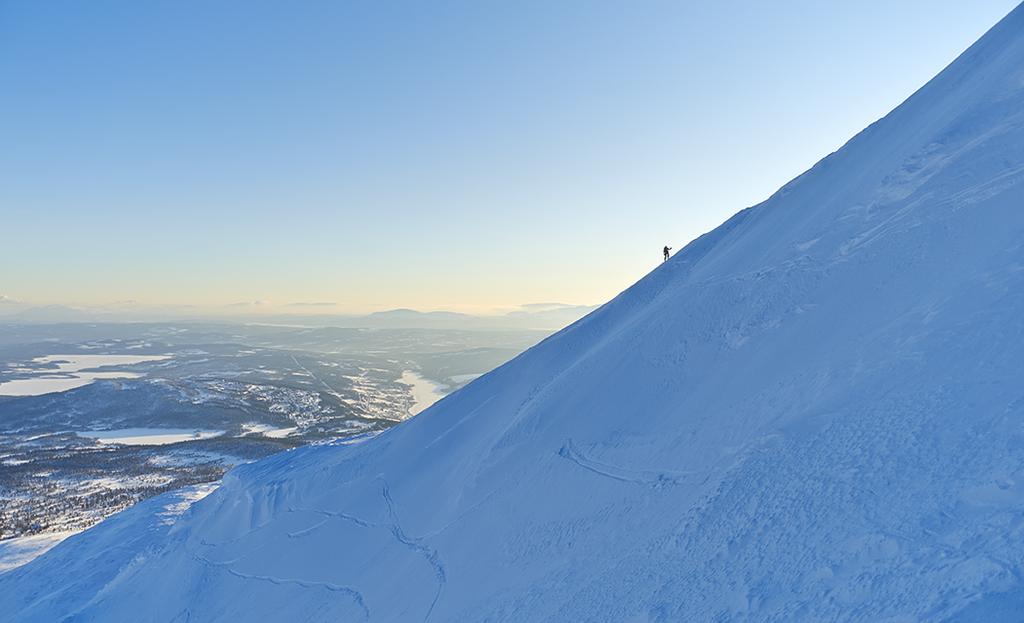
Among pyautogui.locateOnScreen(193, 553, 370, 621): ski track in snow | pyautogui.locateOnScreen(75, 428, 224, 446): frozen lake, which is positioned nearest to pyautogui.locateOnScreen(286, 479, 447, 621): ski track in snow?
pyautogui.locateOnScreen(193, 553, 370, 621): ski track in snow

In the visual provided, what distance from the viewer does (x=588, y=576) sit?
839 cm

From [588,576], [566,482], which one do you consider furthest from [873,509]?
[566,482]

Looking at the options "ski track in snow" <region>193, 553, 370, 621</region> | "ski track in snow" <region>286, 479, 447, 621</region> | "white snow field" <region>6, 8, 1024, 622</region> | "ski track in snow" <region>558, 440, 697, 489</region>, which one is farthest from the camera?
"ski track in snow" <region>193, 553, 370, 621</region>

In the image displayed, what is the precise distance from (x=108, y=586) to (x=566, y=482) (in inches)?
905

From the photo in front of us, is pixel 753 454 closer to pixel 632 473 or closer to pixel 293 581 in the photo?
pixel 632 473

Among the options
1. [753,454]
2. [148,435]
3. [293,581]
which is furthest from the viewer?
[148,435]

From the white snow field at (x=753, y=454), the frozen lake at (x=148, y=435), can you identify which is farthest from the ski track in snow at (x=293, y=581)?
the frozen lake at (x=148, y=435)

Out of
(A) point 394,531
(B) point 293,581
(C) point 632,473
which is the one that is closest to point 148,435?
(B) point 293,581

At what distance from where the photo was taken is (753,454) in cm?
820

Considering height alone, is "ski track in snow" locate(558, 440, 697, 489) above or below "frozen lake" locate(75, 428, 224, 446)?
above

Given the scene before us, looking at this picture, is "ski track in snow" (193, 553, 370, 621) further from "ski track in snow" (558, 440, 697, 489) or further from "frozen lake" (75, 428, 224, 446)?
"frozen lake" (75, 428, 224, 446)

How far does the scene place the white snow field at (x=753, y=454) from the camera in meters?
5.75

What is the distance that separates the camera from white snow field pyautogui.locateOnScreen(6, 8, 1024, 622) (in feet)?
18.9

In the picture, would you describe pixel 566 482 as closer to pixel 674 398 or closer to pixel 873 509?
Result: pixel 674 398
